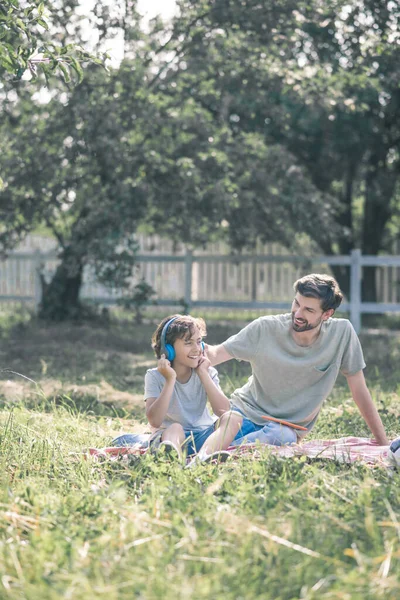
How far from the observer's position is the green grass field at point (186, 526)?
249 cm

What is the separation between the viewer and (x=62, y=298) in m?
13.1

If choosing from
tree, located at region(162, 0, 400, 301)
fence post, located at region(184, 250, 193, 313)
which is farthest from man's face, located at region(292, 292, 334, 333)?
fence post, located at region(184, 250, 193, 313)

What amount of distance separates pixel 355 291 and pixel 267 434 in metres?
9.55

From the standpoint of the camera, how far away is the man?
445 cm

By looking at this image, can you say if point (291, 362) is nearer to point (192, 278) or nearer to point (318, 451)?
point (318, 451)

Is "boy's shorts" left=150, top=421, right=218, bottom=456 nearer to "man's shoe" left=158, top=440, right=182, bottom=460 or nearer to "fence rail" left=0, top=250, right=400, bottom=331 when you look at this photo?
"man's shoe" left=158, top=440, right=182, bottom=460

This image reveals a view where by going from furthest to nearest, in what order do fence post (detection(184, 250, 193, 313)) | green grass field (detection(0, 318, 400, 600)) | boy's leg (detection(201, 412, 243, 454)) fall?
fence post (detection(184, 250, 193, 313)), boy's leg (detection(201, 412, 243, 454)), green grass field (detection(0, 318, 400, 600))

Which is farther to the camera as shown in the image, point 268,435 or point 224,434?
point 268,435

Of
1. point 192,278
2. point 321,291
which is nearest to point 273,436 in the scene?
point 321,291

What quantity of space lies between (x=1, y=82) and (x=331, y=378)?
108 inches

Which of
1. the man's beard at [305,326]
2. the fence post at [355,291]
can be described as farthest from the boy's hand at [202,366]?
the fence post at [355,291]

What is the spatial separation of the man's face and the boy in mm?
528

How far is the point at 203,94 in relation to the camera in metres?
11.9

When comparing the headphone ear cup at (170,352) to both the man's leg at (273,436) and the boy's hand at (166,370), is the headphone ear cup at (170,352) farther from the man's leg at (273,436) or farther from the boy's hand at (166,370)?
the man's leg at (273,436)
